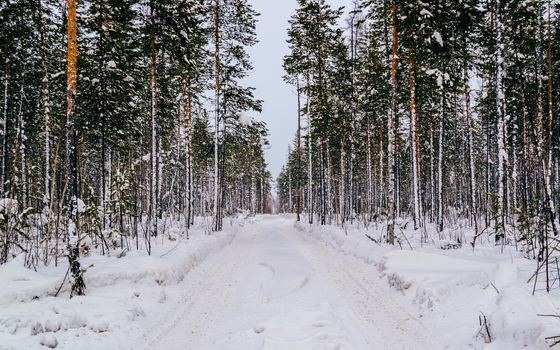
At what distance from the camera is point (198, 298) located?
769 centimetres

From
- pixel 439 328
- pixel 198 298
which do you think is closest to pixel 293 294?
pixel 198 298

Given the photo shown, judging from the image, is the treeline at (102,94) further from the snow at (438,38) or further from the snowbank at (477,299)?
the snow at (438,38)

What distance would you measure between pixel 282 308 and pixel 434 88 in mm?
12895

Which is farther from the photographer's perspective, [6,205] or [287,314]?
[6,205]

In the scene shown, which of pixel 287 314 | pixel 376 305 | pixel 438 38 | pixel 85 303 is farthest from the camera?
pixel 438 38

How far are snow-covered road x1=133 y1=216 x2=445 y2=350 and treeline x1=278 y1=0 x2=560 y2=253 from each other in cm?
320

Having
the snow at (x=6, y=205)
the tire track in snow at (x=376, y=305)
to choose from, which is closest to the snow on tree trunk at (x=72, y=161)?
the snow at (x=6, y=205)

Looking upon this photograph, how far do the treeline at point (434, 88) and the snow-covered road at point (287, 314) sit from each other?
10.5ft

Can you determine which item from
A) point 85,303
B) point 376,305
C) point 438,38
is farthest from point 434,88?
point 85,303

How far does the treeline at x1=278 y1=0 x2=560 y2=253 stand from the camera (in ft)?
44.4

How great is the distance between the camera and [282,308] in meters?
6.36

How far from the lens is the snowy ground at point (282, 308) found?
16.1 feet

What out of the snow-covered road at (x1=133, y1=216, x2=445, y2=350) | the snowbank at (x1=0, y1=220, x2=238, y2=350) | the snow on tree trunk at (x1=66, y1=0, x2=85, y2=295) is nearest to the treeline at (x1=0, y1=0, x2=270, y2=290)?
the snow on tree trunk at (x1=66, y1=0, x2=85, y2=295)

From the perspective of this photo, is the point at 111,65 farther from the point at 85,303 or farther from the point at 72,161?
the point at 85,303
